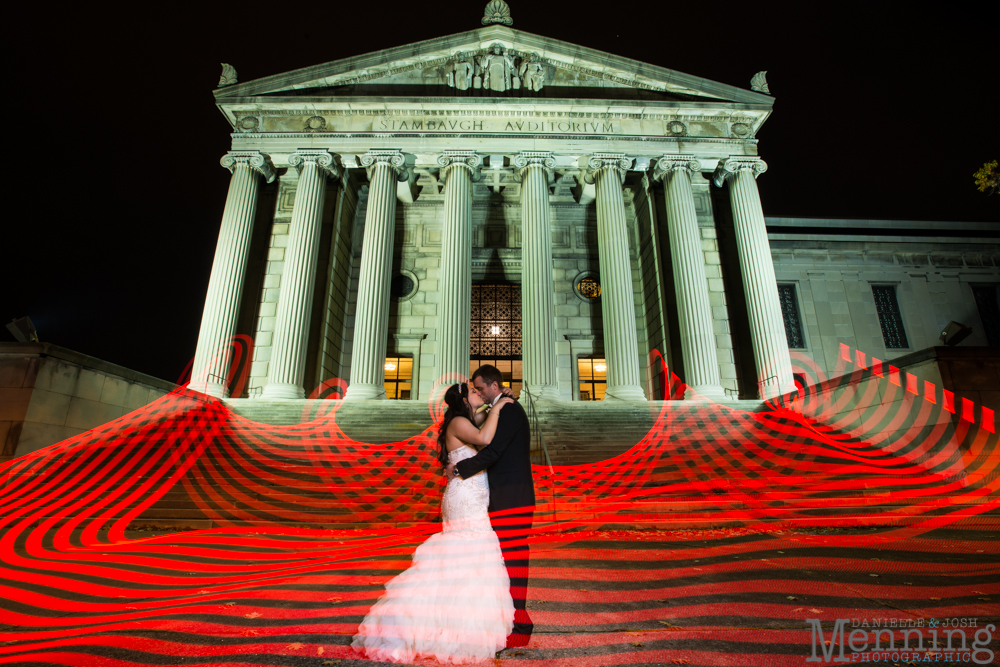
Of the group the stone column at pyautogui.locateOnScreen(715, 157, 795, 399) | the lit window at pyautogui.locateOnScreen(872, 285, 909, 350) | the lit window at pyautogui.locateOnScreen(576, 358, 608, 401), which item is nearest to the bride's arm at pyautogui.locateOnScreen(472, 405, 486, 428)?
the stone column at pyautogui.locateOnScreen(715, 157, 795, 399)

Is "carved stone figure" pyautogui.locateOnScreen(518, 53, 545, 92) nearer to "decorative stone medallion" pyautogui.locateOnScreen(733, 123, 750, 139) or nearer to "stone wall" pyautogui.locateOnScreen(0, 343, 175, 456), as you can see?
"decorative stone medallion" pyautogui.locateOnScreen(733, 123, 750, 139)

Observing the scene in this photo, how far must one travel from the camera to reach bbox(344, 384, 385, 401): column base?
16516mm

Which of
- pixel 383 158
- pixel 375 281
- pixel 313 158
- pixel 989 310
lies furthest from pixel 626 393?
pixel 989 310

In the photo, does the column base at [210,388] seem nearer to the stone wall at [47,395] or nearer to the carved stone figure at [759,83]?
the stone wall at [47,395]

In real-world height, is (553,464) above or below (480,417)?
above

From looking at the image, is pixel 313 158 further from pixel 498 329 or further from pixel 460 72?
pixel 498 329

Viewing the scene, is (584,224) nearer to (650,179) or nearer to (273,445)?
(650,179)

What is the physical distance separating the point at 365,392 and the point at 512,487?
13.6 m

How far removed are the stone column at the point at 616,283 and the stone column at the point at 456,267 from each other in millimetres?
5151

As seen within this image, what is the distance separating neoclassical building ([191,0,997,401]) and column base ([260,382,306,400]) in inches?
3.3

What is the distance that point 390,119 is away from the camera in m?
20.4

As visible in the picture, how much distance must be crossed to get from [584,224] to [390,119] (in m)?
10.4

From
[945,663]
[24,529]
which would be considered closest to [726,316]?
[945,663]

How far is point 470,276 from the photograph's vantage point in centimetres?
1847
